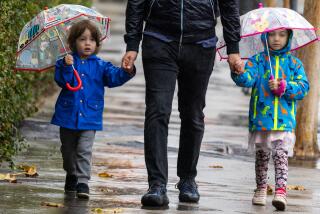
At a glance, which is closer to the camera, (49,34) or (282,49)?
(282,49)

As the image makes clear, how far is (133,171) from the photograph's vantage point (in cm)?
1064

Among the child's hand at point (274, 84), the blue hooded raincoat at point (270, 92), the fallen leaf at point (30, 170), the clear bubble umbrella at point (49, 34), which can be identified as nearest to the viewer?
the child's hand at point (274, 84)

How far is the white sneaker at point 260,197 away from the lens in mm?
8688

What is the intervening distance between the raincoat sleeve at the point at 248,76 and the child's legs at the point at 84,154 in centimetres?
121

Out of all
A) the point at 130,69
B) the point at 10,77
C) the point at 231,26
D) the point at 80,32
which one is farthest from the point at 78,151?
the point at 10,77

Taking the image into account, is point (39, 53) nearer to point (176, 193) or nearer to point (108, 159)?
point (176, 193)

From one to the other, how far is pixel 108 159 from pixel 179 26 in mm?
3521

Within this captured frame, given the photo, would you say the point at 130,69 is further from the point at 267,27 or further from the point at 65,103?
the point at 267,27

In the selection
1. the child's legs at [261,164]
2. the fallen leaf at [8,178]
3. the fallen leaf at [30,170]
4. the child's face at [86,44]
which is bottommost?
the fallen leaf at [8,178]

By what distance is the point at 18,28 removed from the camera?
1093 cm

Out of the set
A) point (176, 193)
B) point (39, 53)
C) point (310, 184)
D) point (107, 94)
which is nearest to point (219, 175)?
point (310, 184)

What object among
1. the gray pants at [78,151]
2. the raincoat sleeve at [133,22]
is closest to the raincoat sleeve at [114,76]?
the raincoat sleeve at [133,22]

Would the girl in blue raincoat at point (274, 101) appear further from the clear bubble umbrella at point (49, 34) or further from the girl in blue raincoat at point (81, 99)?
the clear bubble umbrella at point (49, 34)

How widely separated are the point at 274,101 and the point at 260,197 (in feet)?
2.42
